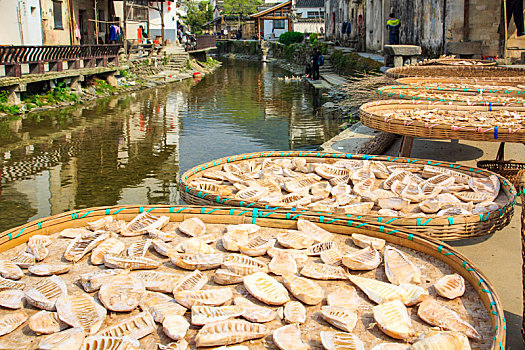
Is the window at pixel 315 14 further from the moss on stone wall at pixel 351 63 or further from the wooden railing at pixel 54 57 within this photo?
the wooden railing at pixel 54 57

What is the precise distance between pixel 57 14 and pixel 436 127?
58.5 ft

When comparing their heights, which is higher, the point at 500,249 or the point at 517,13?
the point at 517,13

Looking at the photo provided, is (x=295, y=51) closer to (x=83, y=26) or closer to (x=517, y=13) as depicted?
(x=83, y=26)

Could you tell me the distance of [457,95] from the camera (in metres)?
7.17

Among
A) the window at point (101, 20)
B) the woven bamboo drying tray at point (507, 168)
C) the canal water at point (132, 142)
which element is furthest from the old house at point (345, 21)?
the woven bamboo drying tray at point (507, 168)

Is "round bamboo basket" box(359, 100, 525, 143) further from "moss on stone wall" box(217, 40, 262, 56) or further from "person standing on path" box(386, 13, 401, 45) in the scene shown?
"moss on stone wall" box(217, 40, 262, 56)

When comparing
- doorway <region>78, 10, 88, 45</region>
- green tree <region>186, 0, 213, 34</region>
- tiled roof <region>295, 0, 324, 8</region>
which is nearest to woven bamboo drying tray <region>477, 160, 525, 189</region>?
doorway <region>78, 10, 88, 45</region>

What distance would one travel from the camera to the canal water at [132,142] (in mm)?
7172

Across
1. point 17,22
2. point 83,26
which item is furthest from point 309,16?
point 17,22

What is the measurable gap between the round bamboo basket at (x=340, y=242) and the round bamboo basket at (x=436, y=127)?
258 centimetres

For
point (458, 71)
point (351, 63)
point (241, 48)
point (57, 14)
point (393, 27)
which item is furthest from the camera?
point (241, 48)

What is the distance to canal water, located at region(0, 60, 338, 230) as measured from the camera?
7172 millimetres

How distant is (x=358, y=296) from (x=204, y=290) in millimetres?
633

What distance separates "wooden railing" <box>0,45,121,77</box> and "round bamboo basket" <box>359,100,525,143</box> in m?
9.63
